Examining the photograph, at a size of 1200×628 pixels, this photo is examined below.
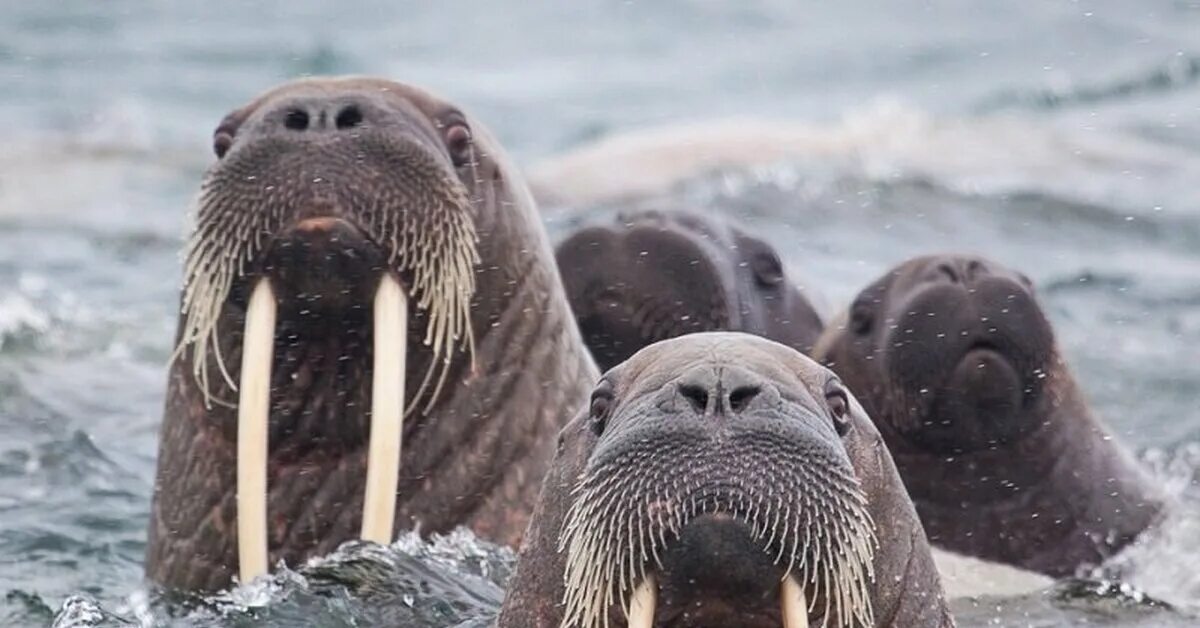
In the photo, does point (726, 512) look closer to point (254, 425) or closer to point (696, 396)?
point (696, 396)

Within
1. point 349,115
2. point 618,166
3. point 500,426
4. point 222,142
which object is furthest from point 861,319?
point 618,166

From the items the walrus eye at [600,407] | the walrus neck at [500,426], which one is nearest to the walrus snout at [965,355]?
the walrus neck at [500,426]

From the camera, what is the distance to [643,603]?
492 centimetres

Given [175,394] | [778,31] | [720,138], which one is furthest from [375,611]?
[778,31]

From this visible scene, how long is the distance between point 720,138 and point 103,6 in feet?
29.8

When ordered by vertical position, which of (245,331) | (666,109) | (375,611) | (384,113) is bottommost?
(666,109)

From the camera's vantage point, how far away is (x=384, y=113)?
277 inches

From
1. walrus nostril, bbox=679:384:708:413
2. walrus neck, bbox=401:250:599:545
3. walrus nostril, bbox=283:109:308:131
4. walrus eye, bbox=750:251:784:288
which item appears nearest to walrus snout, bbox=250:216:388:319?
walrus nostril, bbox=283:109:308:131

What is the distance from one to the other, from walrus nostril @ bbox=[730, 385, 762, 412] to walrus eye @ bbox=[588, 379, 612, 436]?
1.26ft

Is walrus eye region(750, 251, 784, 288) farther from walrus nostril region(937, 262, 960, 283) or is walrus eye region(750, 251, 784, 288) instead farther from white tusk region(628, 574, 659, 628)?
white tusk region(628, 574, 659, 628)

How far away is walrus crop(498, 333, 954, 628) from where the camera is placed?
485cm

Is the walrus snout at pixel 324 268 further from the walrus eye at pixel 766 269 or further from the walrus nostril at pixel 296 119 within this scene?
the walrus eye at pixel 766 269

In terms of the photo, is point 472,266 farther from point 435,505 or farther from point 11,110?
point 11,110

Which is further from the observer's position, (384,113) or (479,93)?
(479,93)
